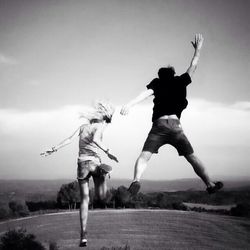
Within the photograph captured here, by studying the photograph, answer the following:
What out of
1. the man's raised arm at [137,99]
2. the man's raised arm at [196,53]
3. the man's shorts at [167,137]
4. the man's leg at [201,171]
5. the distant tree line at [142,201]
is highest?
the distant tree line at [142,201]

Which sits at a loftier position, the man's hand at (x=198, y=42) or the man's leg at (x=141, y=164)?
the man's hand at (x=198, y=42)

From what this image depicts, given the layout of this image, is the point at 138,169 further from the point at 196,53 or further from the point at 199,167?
the point at 196,53

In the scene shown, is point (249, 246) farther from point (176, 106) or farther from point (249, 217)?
point (176, 106)

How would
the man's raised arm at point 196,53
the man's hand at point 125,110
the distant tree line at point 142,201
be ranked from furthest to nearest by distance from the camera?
1. the distant tree line at point 142,201
2. the man's raised arm at point 196,53
3. the man's hand at point 125,110

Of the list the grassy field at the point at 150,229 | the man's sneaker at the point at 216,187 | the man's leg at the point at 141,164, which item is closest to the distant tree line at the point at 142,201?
the grassy field at the point at 150,229

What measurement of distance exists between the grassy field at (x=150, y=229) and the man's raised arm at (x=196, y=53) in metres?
26.9

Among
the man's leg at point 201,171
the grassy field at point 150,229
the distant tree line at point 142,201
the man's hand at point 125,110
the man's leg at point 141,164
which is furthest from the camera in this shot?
the distant tree line at point 142,201

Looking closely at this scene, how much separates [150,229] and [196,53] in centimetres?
3750

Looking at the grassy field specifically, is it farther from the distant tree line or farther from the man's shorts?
the man's shorts

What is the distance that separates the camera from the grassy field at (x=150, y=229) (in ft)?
114

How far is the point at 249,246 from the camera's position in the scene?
37.0 meters

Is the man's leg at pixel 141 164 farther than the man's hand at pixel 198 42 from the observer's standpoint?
No

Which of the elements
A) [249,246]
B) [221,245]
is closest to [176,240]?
[221,245]

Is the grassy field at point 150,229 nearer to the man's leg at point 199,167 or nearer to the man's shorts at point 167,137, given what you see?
the man's leg at point 199,167
